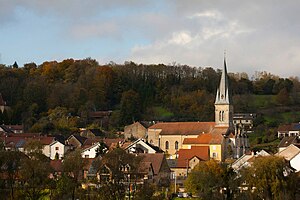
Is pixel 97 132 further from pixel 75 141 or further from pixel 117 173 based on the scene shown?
pixel 117 173

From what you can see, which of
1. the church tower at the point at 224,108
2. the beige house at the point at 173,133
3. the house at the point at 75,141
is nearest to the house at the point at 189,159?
the church tower at the point at 224,108

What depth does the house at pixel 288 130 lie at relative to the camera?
3178 inches

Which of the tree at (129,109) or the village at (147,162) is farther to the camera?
the tree at (129,109)

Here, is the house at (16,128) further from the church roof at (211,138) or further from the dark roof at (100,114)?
the church roof at (211,138)

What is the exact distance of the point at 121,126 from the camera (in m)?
89.5

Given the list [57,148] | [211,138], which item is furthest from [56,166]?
[211,138]

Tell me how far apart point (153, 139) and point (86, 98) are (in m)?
19.9

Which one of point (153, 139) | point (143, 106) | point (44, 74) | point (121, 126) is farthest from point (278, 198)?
point (44, 74)

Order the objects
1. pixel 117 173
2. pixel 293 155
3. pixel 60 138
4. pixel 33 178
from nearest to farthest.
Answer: pixel 117 173 < pixel 33 178 < pixel 293 155 < pixel 60 138

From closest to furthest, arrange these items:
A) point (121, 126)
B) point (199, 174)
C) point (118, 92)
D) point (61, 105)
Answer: point (199, 174) < point (121, 126) < point (61, 105) < point (118, 92)

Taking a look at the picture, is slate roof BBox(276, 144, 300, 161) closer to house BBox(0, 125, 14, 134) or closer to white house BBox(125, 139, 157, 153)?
white house BBox(125, 139, 157, 153)

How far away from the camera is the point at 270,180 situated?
4125cm

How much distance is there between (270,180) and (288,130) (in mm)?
41472

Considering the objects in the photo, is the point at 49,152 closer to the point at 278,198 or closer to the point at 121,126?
the point at 121,126
